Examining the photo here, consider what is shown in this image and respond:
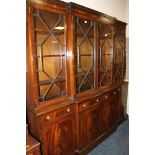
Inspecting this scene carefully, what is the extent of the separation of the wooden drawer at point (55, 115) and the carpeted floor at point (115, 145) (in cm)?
87

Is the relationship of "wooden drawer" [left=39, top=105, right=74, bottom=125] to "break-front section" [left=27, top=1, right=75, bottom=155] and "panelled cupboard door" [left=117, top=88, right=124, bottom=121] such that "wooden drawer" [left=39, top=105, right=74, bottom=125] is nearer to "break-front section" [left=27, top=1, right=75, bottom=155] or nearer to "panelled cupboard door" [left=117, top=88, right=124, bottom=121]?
"break-front section" [left=27, top=1, right=75, bottom=155]

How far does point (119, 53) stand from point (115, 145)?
1699 millimetres

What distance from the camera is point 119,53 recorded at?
3037mm

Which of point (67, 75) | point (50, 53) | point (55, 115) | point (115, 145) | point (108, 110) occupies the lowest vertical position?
point (115, 145)

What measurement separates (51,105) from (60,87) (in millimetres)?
260

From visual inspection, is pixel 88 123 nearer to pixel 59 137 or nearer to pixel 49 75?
pixel 59 137

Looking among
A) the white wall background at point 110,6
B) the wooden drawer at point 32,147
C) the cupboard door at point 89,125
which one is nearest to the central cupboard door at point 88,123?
the cupboard door at point 89,125

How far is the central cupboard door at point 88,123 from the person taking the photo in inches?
85.4

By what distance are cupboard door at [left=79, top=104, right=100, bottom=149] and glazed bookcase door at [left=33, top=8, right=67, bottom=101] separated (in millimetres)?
535

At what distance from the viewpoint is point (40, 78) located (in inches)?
66.4

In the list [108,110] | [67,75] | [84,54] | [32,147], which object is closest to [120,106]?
[108,110]

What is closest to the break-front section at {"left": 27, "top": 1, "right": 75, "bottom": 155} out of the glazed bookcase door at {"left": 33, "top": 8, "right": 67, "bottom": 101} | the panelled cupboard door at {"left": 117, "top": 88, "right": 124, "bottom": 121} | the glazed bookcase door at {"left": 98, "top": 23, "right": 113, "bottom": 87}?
the glazed bookcase door at {"left": 33, "top": 8, "right": 67, "bottom": 101}
